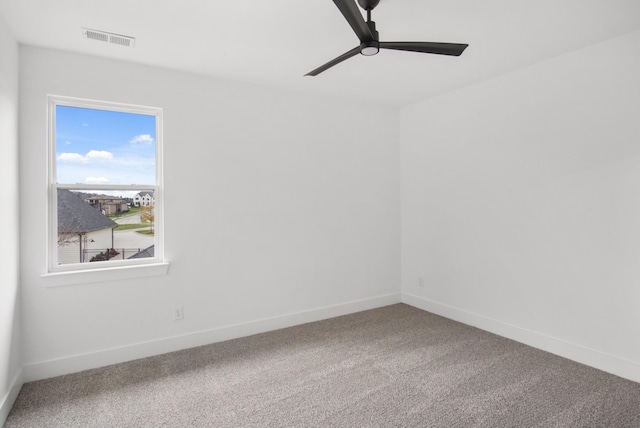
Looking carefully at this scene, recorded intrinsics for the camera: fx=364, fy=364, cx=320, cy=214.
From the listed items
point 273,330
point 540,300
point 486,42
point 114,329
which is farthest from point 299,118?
point 540,300

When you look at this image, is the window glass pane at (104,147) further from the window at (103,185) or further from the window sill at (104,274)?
the window sill at (104,274)

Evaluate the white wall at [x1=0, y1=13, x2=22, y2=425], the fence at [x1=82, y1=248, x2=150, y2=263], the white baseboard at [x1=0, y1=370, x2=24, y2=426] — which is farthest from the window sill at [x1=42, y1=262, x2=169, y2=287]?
the white baseboard at [x1=0, y1=370, x2=24, y2=426]

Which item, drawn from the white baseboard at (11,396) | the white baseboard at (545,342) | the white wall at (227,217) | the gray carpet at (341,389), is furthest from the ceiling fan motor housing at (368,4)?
the white baseboard at (11,396)

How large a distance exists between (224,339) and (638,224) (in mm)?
3454

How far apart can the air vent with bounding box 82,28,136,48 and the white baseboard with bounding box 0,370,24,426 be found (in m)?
2.38

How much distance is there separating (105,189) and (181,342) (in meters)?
1.46

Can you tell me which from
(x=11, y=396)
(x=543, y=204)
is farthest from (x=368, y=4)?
(x=11, y=396)

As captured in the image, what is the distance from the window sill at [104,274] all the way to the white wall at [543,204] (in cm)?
292

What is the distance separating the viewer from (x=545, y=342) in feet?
10.3

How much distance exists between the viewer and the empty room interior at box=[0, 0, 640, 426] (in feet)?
7.60

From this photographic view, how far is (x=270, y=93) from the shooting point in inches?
144

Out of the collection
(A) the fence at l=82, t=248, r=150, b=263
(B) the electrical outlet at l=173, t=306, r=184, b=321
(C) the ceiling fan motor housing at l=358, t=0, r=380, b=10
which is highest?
(C) the ceiling fan motor housing at l=358, t=0, r=380, b=10

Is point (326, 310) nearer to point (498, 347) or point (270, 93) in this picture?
point (498, 347)

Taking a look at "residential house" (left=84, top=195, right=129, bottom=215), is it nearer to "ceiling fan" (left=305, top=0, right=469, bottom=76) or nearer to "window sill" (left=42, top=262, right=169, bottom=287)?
"window sill" (left=42, top=262, right=169, bottom=287)
